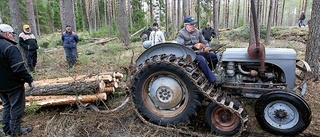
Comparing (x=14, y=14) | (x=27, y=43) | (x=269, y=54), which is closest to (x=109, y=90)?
(x=269, y=54)

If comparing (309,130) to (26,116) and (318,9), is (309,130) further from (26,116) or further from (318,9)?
(26,116)

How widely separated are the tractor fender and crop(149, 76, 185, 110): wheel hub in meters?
0.43

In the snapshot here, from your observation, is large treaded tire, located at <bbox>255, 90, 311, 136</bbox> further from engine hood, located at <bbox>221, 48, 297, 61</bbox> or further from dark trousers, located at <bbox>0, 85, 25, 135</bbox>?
dark trousers, located at <bbox>0, 85, 25, 135</bbox>

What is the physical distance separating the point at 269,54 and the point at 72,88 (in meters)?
3.71

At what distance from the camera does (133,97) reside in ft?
13.2

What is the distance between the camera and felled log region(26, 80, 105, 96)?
4.80 m

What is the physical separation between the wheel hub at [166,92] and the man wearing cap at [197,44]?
0.50 metres

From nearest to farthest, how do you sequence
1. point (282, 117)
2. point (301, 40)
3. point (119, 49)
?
1. point (282, 117)
2. point (119, 49)
3. point (301, 40)

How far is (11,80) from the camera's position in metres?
3.62

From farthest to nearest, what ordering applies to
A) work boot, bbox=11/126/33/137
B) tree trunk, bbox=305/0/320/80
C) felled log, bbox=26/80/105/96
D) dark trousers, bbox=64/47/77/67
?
dark trousers, bbox=64/47/77/67 → tree trunk, bbox=305/0/320/80 → felled log, bbox=26/80/105/96 → work boot, bbox=11/126/33/137

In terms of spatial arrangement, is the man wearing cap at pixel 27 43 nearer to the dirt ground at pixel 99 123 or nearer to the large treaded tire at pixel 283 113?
the dirt ground at pixel 99 123

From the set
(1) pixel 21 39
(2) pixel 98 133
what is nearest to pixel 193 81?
(2) pixel 98 133

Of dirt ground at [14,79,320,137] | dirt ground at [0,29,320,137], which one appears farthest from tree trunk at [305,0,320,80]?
dirt ground at [14,79,320,137]

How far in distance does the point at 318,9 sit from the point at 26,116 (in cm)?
680
